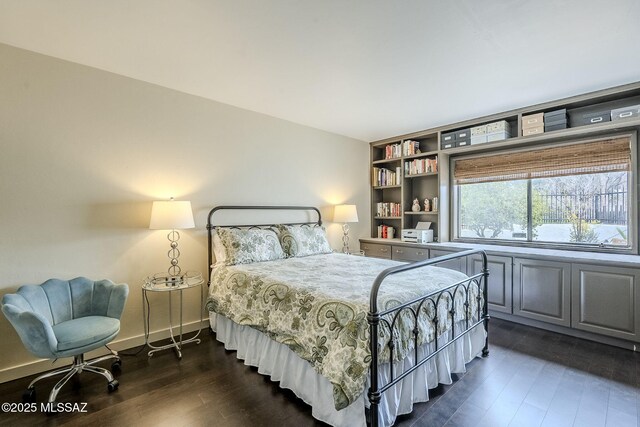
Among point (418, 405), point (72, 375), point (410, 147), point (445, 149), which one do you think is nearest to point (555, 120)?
point (445, 149)

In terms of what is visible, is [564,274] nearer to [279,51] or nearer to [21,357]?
[279,51]

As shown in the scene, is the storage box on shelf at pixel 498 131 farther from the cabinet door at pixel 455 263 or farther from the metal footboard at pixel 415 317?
the metal footboard at pixel 415 317

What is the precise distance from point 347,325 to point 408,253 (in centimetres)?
300

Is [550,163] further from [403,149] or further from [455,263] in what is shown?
→ [403,149]

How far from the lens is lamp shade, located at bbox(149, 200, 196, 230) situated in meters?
2.74

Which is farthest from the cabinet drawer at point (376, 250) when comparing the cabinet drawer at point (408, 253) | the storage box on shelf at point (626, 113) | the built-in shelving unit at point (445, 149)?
the storage box on shelf at point (626, 113)

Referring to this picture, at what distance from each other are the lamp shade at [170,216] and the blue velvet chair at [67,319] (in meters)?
0.60

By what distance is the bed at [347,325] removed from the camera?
1670 millimetres

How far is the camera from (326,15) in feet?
6.38

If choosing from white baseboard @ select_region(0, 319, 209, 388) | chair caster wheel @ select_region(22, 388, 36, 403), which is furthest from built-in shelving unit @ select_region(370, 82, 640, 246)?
chair caster wheel @ select_region(22, 388, 36, 403)

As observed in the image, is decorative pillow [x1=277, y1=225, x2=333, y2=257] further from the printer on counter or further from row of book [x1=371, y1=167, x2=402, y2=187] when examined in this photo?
row of book [x1=371, y1=167, x2=402, y2=187]

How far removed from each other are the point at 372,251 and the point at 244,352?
2930mm

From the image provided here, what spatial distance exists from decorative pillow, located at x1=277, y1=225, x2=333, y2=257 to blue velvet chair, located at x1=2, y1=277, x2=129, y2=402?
1.69m

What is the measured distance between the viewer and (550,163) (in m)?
3.64
